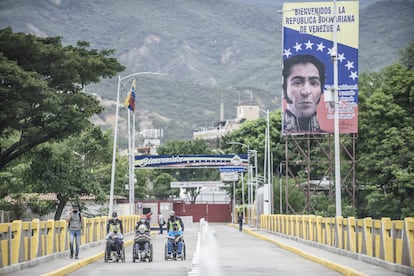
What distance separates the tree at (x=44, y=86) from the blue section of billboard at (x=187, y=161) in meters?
43.4

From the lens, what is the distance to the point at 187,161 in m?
94.5

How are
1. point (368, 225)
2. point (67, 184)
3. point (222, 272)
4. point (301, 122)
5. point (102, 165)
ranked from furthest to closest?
point (102, 165) → point (301, 122) → point (67, 184) → point (368, 225) → point (222, 272)

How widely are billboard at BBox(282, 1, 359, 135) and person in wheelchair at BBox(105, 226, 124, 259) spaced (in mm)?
31820

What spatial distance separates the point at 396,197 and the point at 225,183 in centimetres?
6567

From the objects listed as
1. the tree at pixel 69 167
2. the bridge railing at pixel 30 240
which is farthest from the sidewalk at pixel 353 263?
the tree at pixel 69 167

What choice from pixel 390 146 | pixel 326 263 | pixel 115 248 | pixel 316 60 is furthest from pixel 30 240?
pixel 390 146

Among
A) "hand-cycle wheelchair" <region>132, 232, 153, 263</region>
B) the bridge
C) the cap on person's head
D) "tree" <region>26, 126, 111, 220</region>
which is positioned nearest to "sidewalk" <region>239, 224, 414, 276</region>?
the bridge

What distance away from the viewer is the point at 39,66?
148 feet

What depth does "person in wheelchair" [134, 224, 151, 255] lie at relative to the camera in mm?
28383

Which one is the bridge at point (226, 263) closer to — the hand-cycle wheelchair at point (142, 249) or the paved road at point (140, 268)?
the paved road at point (140, 268)

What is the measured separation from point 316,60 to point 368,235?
34.7 metres

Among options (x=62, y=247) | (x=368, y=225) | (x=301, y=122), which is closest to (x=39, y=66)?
(x=62, y=247)

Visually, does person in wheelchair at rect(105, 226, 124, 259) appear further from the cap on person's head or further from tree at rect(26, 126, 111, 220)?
tree at rect(26, 126, 111, 220)

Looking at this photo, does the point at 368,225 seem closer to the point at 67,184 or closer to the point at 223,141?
the point at 67,184
